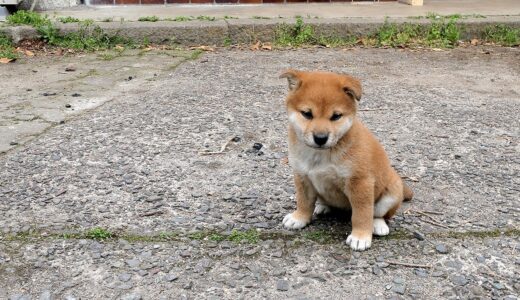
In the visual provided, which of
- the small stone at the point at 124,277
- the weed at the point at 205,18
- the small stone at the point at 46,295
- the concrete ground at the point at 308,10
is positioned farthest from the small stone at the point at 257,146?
the concrete ground at the point at 308,10

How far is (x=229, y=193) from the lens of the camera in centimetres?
314

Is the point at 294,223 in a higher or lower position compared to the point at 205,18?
lower

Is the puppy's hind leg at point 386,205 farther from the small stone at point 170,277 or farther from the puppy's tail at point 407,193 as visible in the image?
the small stone at point 170,277

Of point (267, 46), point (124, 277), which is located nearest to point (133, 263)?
point (124, 277)

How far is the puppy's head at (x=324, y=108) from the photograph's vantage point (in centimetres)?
236

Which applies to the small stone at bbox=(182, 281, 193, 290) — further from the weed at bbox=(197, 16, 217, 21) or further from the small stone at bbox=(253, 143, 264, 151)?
the weed at bbox=(197, 16, 217, 21)

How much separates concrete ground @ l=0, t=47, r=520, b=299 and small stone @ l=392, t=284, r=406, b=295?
18mm

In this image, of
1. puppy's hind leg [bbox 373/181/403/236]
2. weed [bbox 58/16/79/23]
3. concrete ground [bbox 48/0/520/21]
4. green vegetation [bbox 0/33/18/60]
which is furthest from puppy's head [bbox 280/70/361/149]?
weed [bbox 58/16/79/23]

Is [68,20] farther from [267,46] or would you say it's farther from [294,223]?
[294,223]

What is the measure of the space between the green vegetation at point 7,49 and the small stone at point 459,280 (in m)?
5.15

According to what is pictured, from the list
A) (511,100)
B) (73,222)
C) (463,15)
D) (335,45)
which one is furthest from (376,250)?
(463,15)

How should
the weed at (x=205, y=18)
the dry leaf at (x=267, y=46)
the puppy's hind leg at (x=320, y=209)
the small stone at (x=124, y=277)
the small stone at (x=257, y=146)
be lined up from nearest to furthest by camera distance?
the small stone at (x=124, y=277)
the puppy's hind leg at (x=320, y=209)
the small stone at (x=257, y=146)
the dry leaf at (x=267, y=46)
the weed at (x=205, y=18)

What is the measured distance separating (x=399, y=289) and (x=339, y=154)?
609 millimetres

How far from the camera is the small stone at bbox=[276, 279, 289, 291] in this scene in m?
2.33
